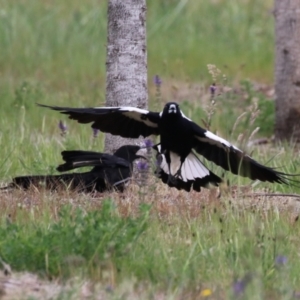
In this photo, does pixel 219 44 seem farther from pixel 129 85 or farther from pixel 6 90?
pixel 129 85

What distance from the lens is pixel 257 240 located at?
152 inches

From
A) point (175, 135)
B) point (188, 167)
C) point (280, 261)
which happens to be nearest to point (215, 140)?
point (175, 135)

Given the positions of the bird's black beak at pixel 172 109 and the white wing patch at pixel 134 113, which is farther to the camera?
the bird's black beak at pixel 172 109

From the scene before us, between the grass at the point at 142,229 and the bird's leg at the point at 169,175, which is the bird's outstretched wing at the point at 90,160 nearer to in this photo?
the grass at the point at 142,229

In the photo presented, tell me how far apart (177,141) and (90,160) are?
547 mm

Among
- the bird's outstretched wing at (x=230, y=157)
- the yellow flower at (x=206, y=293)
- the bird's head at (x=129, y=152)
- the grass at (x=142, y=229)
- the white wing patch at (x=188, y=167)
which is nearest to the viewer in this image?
the yellow flower at (x=206, y=293)

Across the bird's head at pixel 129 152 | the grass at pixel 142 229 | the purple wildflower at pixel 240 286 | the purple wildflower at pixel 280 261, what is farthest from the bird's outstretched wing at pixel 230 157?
the purple wildflower at pixel 240 286

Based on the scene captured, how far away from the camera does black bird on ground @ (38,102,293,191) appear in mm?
5270

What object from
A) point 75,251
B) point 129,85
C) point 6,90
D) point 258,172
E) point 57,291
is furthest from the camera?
point 6,90

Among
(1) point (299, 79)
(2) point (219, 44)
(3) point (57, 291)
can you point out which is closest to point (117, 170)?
(3) point (57, 291)

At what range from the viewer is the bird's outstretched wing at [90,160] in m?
5.39

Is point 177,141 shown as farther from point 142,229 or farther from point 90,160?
point 142,229

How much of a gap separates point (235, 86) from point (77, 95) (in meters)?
2.11

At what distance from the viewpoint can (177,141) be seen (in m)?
5.54
